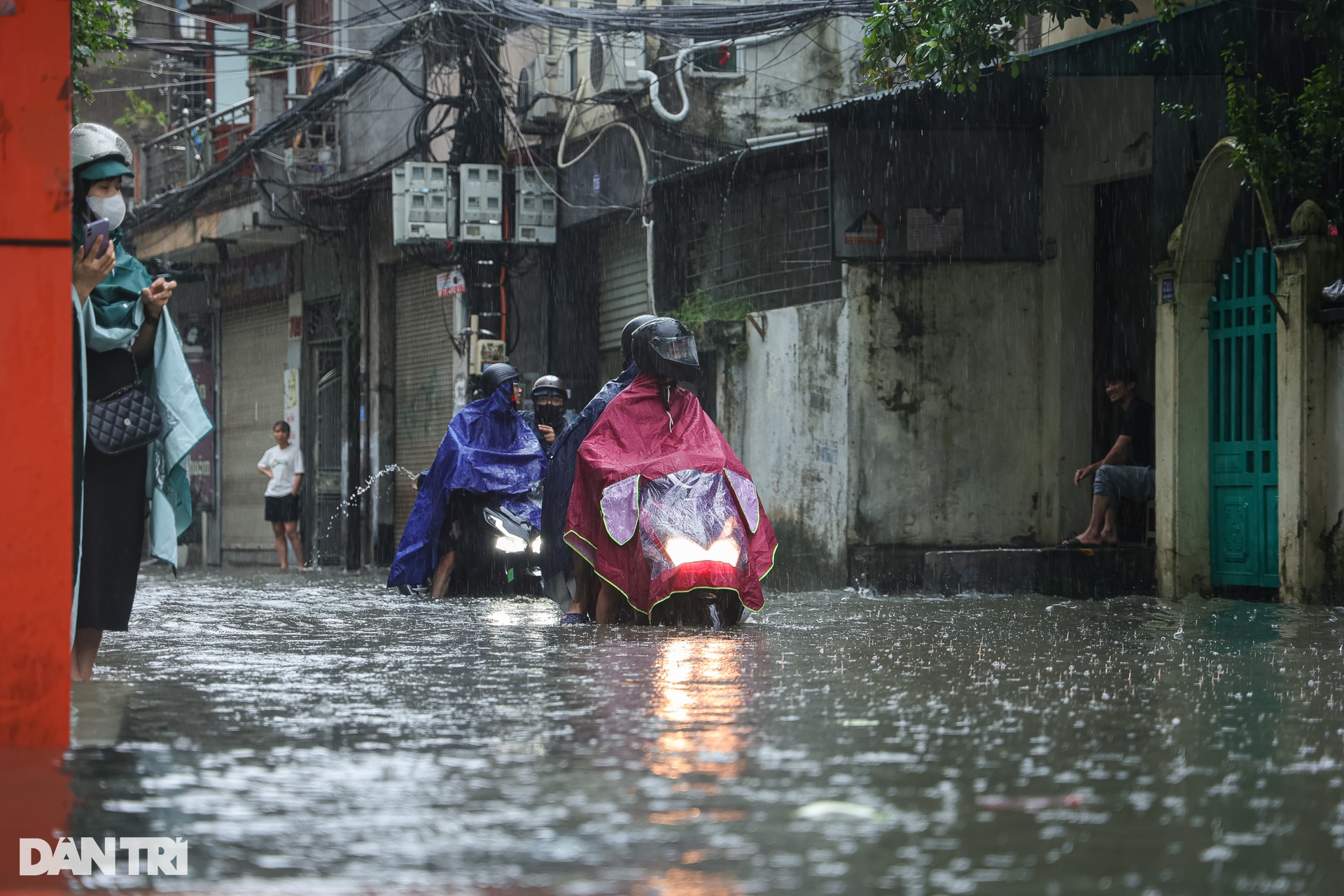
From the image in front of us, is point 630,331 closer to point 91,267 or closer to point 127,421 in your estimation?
point 127,421

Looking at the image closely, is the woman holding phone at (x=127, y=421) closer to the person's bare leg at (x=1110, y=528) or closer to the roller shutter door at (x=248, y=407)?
the person's bare leg at (x=1110, y=528)

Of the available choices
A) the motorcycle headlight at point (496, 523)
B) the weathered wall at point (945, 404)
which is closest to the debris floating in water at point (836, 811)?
the motorcycle headlight at point (496, 523)

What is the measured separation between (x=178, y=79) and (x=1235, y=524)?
22033mm

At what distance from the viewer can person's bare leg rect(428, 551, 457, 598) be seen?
13578mm

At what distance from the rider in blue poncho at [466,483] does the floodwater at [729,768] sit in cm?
538

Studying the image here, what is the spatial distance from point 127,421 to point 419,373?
16.7m

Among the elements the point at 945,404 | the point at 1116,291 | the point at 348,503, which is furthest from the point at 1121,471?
the point at 348,503

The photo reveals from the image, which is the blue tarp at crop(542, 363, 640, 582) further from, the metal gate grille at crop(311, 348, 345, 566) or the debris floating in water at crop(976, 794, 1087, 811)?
the metal gate grille at crop(311, 348, 345, 566)

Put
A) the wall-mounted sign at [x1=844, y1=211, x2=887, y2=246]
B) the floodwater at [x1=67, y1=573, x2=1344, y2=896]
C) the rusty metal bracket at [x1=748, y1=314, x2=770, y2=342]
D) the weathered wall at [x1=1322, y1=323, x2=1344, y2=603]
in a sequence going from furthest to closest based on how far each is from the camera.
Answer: the rusty metal bracket at [x1=748, y1=314, x2=770, y2=342]
the wall-mounted sign at [x1=844, y1=211, x2=887, y2=246]
the weathered wall at [x1=1322, y1=323, x2=1344, y2=603]
the floodwater at [x1=67, y1=573, x2=1344, y2=896]

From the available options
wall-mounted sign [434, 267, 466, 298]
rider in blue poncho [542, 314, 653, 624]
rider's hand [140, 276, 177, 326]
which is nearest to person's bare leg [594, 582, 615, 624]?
rider in blue poncho [542, 314, 653, 624]

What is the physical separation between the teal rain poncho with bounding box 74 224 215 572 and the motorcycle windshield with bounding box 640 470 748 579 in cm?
313

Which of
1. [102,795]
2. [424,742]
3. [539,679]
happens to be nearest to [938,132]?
[539,679]

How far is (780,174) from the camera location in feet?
51.5

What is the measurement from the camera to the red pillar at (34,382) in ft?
14.9
